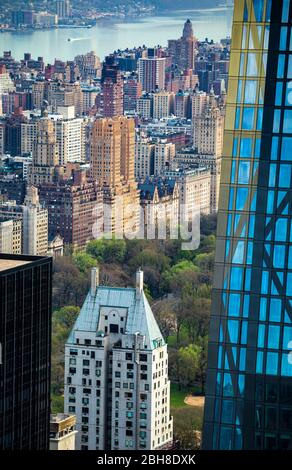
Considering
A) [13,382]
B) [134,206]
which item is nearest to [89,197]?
[134,206]

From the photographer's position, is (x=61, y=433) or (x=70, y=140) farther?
(x=70, y=140)

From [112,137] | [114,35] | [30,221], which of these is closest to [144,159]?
[112,137]

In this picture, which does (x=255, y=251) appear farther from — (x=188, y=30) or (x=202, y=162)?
(x=188, y=30)

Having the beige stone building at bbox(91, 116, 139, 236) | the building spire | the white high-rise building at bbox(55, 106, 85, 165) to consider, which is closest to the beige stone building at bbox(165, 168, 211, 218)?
the beige stone building at bbox(91, 116, 139, 236)

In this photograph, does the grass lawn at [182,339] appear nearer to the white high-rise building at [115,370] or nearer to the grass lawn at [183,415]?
the grass lawn at [183,415]

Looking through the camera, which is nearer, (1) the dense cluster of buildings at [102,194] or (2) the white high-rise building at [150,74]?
(1) the dense cluster of buildings at [102,194]

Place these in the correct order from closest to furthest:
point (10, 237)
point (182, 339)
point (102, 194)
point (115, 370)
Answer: point (115, 370)
point (182, 339)
point (10, 237)
point (102, 194)

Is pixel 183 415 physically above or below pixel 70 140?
above

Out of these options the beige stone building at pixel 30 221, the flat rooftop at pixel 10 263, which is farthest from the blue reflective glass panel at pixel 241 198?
the beige stone building at pixel 30 221
